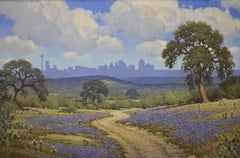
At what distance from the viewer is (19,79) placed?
41656mm

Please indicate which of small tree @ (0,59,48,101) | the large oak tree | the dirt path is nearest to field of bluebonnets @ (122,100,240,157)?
the dirt path

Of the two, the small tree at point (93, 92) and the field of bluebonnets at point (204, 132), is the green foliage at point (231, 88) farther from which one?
the small tree at point (93, 92)

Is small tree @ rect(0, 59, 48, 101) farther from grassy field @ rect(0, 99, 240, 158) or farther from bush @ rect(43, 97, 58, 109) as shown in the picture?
grassy field @ rect(0, 99, 240, 158)

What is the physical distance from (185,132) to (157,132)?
11.6ft

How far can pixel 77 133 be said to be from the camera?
21.2 m

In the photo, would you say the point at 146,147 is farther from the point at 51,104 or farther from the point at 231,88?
the point at 51,104

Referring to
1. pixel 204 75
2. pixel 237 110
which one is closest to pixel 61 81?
pixel 204 75

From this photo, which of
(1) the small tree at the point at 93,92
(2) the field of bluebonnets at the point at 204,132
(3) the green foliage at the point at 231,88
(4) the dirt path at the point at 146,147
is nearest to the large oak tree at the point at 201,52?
(3) the green foliage at the point at 231,88

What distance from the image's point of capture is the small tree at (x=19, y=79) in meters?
40.6

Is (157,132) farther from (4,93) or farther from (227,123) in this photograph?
(4,93)

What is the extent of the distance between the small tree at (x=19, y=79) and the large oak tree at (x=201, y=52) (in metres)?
15.7

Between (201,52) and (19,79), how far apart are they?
20.7 m

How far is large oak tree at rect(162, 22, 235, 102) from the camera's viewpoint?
34562 mm

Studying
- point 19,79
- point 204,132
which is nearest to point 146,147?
point 204,132
